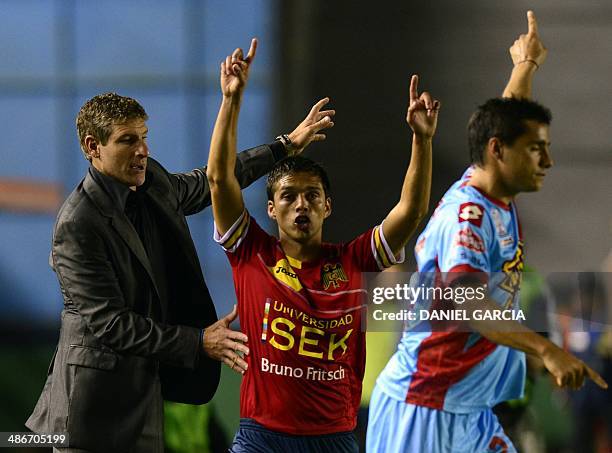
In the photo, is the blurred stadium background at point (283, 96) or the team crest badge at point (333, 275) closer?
the team crest badge at point (333, 275)

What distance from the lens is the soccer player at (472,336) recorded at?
352 centimetres

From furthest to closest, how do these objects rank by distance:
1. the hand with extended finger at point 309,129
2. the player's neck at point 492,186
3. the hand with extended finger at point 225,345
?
the player's neck at point 492,186 → the hand with extended finger at point 309,129 → the hand with extended finger at point 225,345

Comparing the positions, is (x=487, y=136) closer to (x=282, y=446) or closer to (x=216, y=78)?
(x=216, y=78)

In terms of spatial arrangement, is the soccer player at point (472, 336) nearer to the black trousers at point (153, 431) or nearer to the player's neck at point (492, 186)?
the player's neck at point (492, 186)

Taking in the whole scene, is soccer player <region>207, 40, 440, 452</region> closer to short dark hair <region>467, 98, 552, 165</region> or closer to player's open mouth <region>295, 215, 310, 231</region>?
player's open mouth <region>295, 215, 310, 231</region>

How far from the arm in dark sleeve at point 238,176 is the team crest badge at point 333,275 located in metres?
0.43

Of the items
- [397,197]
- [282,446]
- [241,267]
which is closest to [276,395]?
[282,446]

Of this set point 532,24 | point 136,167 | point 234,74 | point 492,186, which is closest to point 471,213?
point 492,186

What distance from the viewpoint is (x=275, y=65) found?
407 cm

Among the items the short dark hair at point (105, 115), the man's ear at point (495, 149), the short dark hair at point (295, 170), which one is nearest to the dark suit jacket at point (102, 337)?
the short dark hair at point (105, 115)

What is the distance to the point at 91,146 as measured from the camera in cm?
308

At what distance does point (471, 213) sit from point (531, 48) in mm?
842

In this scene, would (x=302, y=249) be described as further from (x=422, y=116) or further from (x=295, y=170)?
(x=422, y=116)

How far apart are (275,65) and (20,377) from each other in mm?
1674
